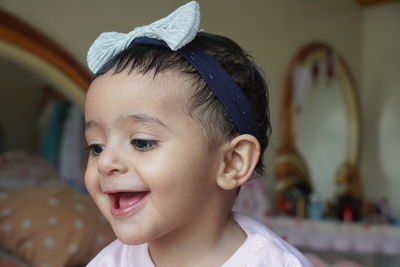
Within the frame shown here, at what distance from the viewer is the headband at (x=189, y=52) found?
81 cm

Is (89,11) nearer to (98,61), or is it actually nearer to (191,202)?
(98,61)

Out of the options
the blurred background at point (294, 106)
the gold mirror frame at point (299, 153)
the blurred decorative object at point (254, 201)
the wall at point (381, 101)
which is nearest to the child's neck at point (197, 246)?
the blurred background at point (294, 106)

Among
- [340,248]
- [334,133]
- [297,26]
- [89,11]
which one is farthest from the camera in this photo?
[334,133]

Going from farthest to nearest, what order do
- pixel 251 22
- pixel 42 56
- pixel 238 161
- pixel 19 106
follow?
pixel 251 22 < pixel 19 106 < pixel 42 56 < pixel 238 161

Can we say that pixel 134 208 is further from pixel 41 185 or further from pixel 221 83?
pixel 41 185

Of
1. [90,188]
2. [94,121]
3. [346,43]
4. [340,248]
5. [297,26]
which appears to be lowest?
[340,248]

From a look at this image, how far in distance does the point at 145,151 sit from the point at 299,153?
2605 millimetres

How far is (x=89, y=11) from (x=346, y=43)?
214cm

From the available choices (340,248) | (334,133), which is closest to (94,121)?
(340,248)

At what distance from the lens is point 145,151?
769 mm

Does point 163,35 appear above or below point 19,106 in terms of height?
above

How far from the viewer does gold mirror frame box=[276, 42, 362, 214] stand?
3158mm

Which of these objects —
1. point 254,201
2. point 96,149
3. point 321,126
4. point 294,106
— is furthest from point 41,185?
point 321,126

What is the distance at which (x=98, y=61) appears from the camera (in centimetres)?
85
